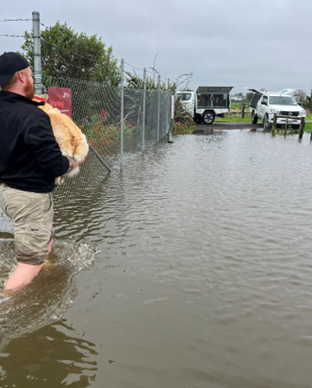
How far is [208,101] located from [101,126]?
18.1 m

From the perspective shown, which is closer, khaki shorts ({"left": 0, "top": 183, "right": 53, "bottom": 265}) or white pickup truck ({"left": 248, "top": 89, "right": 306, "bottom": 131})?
khaki shorts ({"left": 0, "top": 183, "right": 53, "bottom": 265})

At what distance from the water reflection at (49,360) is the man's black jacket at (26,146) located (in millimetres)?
1082

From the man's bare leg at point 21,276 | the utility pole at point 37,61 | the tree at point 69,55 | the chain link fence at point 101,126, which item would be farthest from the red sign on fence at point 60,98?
the tree at point 69,55

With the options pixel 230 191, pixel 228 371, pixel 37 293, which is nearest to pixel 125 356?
pixel 228 371

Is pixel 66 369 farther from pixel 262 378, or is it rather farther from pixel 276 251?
pixel 276 251

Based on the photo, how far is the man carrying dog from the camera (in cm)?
266

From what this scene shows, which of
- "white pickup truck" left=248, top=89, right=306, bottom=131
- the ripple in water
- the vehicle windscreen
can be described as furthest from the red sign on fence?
the vehicle windscreen

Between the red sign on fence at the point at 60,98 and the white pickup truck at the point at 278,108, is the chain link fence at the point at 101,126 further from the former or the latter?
the white pickup truck at the point at 278,108

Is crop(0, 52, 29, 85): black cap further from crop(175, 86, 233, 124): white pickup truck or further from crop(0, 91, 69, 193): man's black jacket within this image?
crop(175, 86, 233, 124): white pickup truck

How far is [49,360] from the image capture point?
2.52 meters

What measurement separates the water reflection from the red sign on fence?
137 inches

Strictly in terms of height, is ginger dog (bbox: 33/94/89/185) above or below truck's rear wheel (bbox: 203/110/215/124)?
below

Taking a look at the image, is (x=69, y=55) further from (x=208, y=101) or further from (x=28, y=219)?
(x=28, y=219)

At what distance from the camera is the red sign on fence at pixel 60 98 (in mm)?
5324
